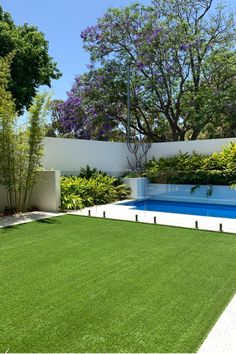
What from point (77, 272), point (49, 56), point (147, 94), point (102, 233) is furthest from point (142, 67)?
point (77, 272)

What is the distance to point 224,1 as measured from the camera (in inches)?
771

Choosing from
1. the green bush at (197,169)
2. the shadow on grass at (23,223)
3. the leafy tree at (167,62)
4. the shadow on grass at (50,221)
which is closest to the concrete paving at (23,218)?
the shadow on grass at (23,223)

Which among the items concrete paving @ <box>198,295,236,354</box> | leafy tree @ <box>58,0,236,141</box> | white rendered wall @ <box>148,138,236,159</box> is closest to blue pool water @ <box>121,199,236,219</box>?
white rendered wall @ <box>148,138,236,159</box>

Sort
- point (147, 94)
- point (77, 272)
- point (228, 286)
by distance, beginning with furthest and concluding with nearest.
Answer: point (147, 94), point (77, 272), point (228, 286)

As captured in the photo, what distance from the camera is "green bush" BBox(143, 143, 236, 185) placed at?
14.0 metres

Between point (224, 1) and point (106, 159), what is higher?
point (224, 1)

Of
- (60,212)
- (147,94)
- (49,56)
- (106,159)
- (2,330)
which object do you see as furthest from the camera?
(147,94)

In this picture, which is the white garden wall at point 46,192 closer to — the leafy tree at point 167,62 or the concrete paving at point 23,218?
the concrete paving at point 23,218

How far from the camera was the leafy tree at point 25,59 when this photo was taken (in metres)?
15.3

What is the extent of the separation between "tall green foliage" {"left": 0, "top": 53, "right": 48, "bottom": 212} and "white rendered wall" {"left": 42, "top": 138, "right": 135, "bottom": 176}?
87.5 inches

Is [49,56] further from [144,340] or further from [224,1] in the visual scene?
[144,340]

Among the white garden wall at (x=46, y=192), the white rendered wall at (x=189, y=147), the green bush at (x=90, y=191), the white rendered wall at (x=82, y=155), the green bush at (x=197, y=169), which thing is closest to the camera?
the white garden wall at (x=46, y=192)

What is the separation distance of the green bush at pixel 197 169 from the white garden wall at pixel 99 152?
1.73 ft

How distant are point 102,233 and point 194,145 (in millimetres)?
9974
